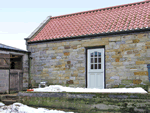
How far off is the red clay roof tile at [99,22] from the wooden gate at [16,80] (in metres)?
2.41

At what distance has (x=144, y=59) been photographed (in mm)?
9180

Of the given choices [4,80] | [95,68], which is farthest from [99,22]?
[4,80]

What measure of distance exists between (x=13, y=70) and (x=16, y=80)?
2.15 feet

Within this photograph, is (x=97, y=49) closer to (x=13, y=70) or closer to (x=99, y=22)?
(x=99, y=22)

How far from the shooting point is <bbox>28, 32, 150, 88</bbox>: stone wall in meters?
9.30

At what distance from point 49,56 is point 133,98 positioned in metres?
6.92

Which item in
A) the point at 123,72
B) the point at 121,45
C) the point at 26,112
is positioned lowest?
the point at 26,112

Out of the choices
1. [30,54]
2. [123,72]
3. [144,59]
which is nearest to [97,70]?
[123,72]

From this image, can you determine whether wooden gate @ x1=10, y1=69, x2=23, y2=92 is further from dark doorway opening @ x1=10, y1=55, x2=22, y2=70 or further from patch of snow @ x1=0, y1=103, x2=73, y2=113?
patch of snow @ x1=0, y1=103, x2=73, y2=113

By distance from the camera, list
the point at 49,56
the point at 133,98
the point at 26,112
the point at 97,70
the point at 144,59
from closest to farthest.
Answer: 1. the point at 133,98
2. the point at 26,112
3. the point at 144,59
4. the point at 97,70
5. the point at 49,56

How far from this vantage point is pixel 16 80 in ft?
36.0

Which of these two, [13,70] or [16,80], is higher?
[13,70]

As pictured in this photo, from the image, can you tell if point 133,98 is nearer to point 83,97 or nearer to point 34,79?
point 83,97

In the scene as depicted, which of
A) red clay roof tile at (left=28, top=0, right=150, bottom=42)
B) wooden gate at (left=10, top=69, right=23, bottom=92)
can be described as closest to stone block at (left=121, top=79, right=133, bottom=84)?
red clay roof tile at (left=28, top=0, right=150, bottom=42)
